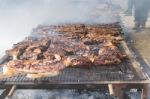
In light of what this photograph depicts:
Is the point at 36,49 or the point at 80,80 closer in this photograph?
the point at 80,80

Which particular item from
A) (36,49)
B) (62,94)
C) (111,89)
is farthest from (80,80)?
(36,49)

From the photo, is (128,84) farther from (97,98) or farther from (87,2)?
(87,2)

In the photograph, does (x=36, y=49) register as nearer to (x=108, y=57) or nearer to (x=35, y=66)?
(x=35, y=66)

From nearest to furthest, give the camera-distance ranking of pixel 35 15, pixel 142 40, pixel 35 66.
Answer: pixel 35 66
pixel 142 40
pixel 35 15

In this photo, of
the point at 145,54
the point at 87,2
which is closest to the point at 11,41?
the point at 145,54

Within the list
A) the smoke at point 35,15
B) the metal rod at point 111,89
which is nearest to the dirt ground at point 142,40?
the smoke at point 35,15

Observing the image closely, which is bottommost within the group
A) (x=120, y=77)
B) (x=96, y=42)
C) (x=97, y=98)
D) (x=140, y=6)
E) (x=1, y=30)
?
(x=97, y=98)
